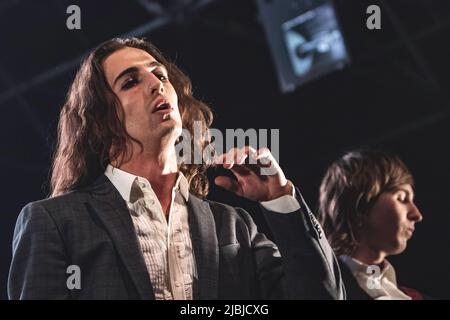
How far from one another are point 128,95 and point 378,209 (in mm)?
918

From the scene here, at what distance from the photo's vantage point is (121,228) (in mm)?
1386

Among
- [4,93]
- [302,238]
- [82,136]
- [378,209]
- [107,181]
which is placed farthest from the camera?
[4,93]

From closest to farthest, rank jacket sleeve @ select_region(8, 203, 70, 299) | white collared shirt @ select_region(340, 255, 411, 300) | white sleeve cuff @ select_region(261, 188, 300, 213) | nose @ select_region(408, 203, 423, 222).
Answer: jacket sleeve @ select_region(8, 203, 70, 299), white sleeve cuff @ select_region(261, 188, 300, 213), white collared shirt @ select_region(340, 255, 411, 300), nose @ select_region(408, 203, 423, 222)

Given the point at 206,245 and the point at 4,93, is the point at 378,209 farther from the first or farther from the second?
the point at 4,93

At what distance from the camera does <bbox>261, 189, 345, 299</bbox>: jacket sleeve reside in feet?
4.59

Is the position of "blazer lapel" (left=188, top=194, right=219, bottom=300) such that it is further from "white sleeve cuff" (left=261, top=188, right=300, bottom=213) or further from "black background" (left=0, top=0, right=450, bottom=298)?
"black background" (left=0, top=0, right=450, bottom=298)

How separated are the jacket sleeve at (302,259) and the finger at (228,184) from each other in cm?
6

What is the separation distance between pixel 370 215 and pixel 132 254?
1054mm

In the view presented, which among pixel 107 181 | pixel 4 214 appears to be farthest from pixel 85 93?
pixel 4 214

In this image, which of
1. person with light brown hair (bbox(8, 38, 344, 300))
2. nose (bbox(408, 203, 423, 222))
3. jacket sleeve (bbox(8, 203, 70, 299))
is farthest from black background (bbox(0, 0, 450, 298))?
jacket sleeve (bbox(8, 203, 70, 299))

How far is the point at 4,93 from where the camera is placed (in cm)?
438

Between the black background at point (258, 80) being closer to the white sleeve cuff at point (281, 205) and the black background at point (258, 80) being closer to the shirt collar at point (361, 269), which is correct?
the shirt collar at point (361, 269)

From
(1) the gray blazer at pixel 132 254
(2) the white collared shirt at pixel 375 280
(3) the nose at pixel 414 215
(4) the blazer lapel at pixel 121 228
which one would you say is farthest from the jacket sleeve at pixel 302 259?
(3) the nose at pixel 414 215
